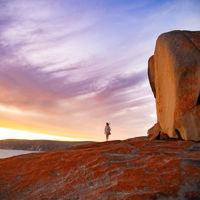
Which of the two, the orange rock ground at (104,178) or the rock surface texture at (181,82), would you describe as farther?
the rock surface texture at (181,82)

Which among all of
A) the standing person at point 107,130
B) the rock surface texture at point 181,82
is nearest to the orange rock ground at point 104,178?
the rock surface texture at point 181,82

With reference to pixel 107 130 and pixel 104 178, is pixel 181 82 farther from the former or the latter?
pixel 107 130

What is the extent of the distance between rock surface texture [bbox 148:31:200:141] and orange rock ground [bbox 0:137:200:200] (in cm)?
322

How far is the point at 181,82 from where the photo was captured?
812 centimetres

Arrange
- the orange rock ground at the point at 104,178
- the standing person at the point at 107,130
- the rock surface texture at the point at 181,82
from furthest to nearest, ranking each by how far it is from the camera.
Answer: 1. the standing person at the point at 107,130
2. the rock surface texture at the point at 181,82
3. the orange rock ground at the point at 104,178

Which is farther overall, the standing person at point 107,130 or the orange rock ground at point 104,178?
the standing person at point 107,130

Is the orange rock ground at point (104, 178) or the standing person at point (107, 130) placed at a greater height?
the standing person at point (107, 130)

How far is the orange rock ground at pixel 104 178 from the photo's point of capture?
323cm

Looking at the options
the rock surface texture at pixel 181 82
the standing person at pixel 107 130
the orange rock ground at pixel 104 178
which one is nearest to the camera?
the orange rock ground at pixel 104 178

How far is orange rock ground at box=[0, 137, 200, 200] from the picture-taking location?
3.23 meters

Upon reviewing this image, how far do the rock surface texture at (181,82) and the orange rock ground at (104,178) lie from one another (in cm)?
322

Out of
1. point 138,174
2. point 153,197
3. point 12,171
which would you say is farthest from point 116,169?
point 12,171

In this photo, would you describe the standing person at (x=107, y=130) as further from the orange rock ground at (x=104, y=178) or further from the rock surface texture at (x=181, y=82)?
the orange rock ground at (x=104, y=178)

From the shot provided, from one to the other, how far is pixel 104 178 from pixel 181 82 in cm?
574
